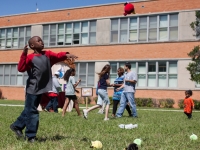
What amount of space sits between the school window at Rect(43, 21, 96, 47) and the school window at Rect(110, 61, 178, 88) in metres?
4.90

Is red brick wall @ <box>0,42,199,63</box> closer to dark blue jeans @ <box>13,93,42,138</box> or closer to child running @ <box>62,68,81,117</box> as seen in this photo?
child running @ <box>62,68,81,117</box>

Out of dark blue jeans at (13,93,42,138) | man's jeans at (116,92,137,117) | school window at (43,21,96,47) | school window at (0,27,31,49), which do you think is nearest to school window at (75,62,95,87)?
school window at (43,21,96,47)

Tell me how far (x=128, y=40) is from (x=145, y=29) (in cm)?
163

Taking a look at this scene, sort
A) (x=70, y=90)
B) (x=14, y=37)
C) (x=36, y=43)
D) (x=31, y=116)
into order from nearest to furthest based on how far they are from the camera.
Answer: (x=31, y=116) < (x=36, y=43) < (x=70, y=90) < (x=14, y=37)

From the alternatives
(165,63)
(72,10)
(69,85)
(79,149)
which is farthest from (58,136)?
(72,10)

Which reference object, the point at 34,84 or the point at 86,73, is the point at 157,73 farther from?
the point at 34,84

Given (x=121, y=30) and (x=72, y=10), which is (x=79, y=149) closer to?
(x=121, y=30)

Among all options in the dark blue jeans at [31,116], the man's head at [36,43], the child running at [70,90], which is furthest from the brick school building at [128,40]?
the dark blue jeans at [31,116]

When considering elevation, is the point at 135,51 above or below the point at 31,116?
above

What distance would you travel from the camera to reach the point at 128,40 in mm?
28031

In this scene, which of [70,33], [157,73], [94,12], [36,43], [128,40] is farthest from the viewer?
[70,33]

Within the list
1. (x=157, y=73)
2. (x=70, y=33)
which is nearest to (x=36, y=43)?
(x=157, y=73)

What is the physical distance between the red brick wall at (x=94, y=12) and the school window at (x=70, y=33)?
59 centimetres

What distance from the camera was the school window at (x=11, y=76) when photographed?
111ft
